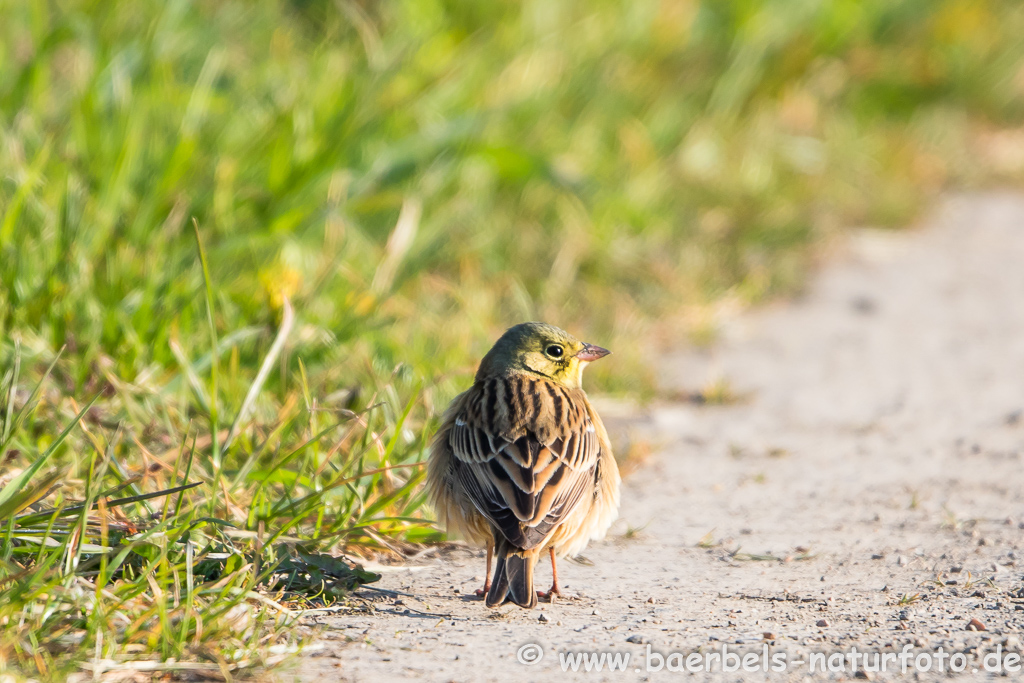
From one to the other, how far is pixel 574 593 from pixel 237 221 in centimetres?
287

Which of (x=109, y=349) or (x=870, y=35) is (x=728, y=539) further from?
(x=870, y=35)

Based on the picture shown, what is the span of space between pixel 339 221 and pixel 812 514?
297cm

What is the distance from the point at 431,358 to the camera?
557 cm

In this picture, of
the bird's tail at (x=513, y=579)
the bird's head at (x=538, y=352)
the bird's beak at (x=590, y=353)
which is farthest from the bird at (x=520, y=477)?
the bird's beak at (x=590, y=353)

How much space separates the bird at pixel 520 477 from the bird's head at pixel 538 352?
0.11m

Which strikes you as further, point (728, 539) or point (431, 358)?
point (431, 358)

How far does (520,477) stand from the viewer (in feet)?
12.0

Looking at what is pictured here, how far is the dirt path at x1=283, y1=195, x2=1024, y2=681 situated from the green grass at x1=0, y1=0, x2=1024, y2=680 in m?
0.34

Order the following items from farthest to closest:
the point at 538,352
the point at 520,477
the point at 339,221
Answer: the point at 339,221 → the point at 538,352 → the point at 520,477

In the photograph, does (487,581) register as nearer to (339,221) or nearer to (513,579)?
(513,579)

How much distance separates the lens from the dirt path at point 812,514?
10.7 feet

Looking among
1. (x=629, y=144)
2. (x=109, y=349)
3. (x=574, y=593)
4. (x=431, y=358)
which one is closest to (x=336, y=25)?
(x=629, y=144)

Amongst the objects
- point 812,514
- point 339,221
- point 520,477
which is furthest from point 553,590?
point 339,221

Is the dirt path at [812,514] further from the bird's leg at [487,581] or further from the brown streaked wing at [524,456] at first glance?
the brown streaked wing at [524,456]
